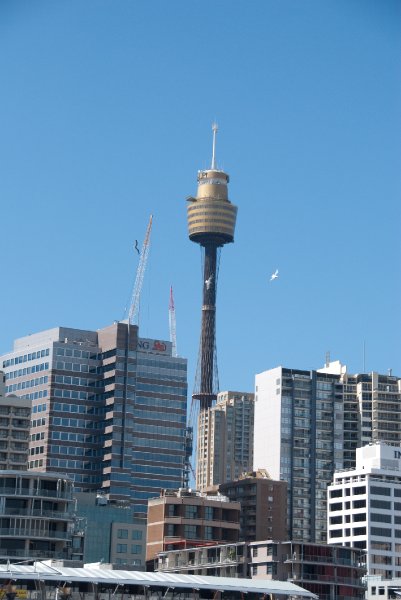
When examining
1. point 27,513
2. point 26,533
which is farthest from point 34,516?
point 26,533

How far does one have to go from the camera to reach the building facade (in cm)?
18550

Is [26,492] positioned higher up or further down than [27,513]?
higher up

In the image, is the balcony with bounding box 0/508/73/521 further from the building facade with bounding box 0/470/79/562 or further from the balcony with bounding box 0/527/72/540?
the balcony with bounding box 0/527/72/540

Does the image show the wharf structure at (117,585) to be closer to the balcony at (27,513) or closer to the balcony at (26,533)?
the balcony at (26,533)

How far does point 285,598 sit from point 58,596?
130 feet

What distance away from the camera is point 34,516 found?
18700 cm

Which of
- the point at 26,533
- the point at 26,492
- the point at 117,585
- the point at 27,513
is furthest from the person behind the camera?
the point at 26,492

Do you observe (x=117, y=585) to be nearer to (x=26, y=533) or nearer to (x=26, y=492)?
(x=26, y=533)

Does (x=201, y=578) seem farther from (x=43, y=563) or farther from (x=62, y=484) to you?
(x=62, y=484)

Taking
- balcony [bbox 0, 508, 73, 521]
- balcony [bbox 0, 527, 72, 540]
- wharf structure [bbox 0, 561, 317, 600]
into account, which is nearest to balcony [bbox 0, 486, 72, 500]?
balcony [bbox 0, 508, 73, 521]

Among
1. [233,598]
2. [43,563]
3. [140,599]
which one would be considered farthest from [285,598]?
[43,563]

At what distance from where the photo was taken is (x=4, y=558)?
17925cm

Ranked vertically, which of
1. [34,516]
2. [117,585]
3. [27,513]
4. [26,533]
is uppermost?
[27,513]

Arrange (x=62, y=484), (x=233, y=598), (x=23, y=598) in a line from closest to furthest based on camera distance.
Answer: (x=23, y=598), (x=233, y=598), (x=62, y=484)
